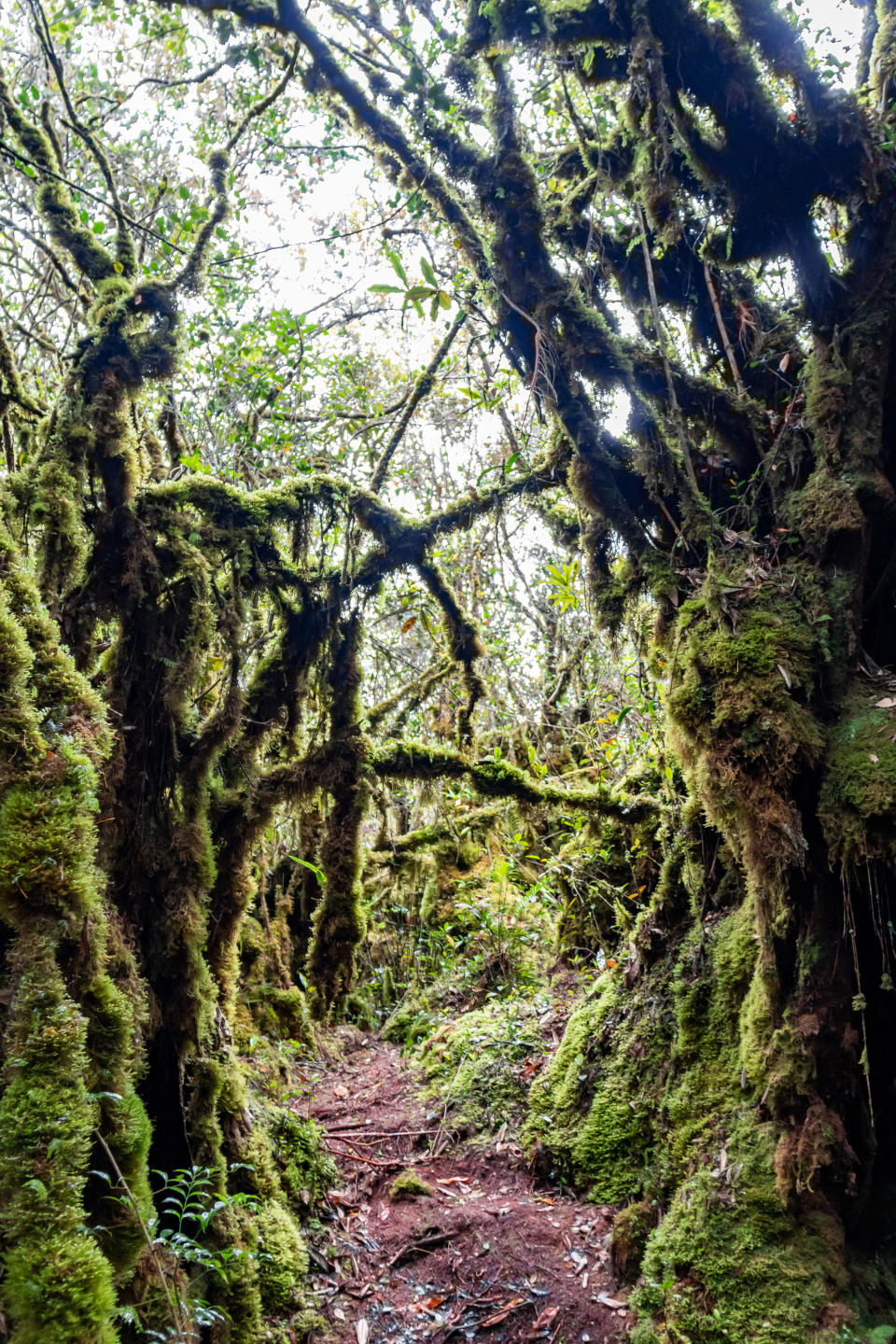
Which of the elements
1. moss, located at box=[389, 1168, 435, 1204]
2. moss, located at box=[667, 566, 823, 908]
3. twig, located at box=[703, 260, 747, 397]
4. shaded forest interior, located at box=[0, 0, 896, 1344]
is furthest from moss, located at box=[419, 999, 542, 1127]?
twig, located at box=[703, 260, 747, 397]

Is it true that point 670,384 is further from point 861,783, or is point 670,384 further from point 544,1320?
point 544,1320

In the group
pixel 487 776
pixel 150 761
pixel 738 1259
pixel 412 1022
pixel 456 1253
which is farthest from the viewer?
pixel 412 1022

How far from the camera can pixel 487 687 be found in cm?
701

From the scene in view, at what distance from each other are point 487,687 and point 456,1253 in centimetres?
420

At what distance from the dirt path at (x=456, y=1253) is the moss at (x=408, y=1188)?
0.14 feet

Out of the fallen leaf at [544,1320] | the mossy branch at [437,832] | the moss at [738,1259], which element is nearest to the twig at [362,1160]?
the fallen leaf at [544,1320]

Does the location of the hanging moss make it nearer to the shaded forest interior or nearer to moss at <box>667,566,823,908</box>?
the shaded forest interior

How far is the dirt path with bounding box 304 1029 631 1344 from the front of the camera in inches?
168

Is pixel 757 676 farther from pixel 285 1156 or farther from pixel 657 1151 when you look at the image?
pixel 285 1156

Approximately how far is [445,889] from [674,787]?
6.16 metres

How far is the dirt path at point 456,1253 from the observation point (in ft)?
14.0

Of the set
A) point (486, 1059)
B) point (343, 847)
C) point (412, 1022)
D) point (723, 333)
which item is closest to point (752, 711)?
point (723, 333)

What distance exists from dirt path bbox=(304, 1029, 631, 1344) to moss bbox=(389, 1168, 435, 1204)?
0.14 ft

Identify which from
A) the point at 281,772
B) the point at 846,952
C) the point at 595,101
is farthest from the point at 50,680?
the point at 595,101
